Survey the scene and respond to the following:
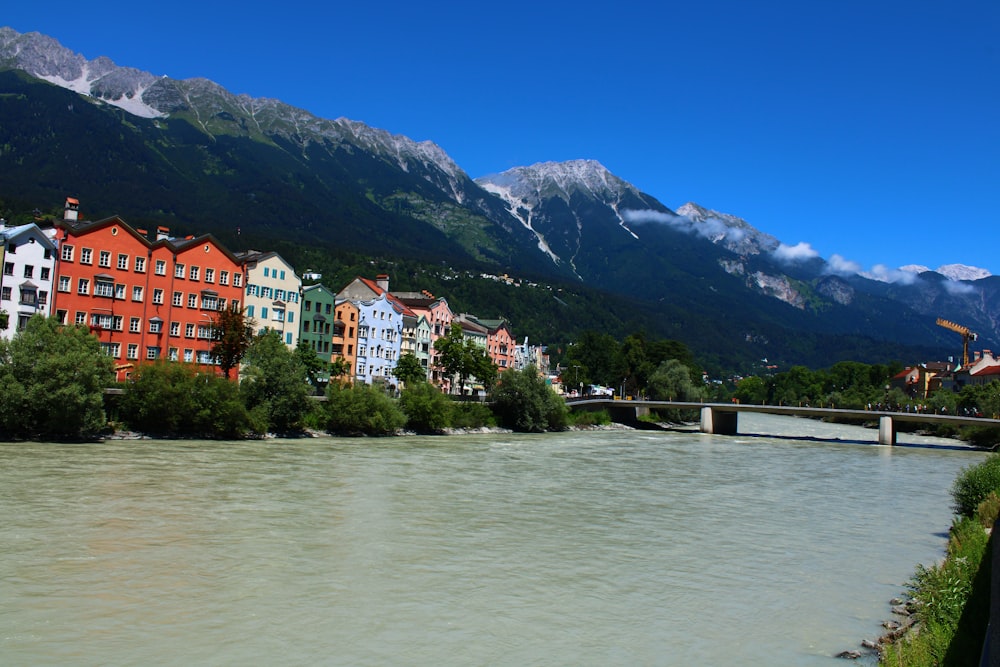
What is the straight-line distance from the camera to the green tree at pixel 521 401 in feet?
294

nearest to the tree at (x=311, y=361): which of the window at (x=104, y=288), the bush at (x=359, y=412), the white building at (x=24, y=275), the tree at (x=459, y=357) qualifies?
the bush at (x=359, y=412)

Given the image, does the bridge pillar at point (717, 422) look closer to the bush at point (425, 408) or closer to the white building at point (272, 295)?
the bush at point (425, 408)

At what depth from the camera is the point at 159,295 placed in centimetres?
7088

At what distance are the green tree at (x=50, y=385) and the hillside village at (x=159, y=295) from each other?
26.5 ft

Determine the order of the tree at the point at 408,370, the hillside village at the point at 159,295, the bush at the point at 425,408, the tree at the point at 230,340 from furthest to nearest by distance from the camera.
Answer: the tree at the point at 408,370
the bush at the point at 425,408
the tree at the point at 230,340
the hillside village at the point at 159,295

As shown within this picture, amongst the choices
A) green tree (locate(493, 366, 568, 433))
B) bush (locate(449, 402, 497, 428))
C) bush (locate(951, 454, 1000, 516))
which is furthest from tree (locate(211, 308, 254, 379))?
bush (locate(951, 454, 1000, 516))

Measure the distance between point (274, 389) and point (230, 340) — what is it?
8.89m

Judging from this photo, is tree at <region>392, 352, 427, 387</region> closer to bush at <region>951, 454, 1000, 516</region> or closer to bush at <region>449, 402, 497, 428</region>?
bush at <region>449, 402, 497, 428</region>

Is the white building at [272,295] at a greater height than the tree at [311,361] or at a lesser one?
greater

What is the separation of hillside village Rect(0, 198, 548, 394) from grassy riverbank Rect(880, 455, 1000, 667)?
5509cm

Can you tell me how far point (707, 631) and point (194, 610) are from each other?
11.8 meters

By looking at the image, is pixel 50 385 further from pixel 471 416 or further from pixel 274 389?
pixel 471 416

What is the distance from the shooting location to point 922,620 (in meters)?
17.0

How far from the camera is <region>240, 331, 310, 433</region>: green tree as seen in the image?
63844 millimetres
